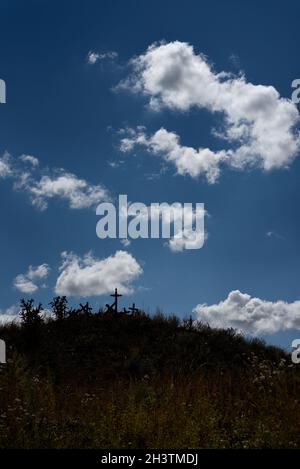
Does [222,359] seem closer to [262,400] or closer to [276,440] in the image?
[262,400]

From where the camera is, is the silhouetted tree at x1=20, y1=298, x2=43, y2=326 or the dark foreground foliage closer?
the dark foreground foliage

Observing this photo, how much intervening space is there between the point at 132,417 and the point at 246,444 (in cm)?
206

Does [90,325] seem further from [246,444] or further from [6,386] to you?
[246,444]

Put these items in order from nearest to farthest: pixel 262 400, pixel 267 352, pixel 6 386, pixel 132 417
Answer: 1. pixel 132 417
2. pixel 262 400
3. pixel 6 386
4. pixel 267 352

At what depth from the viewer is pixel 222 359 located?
80.4ft

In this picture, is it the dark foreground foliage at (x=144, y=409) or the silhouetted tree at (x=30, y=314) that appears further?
the silhouetted tree at (x=30, y=314)

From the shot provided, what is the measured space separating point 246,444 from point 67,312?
785 inches
